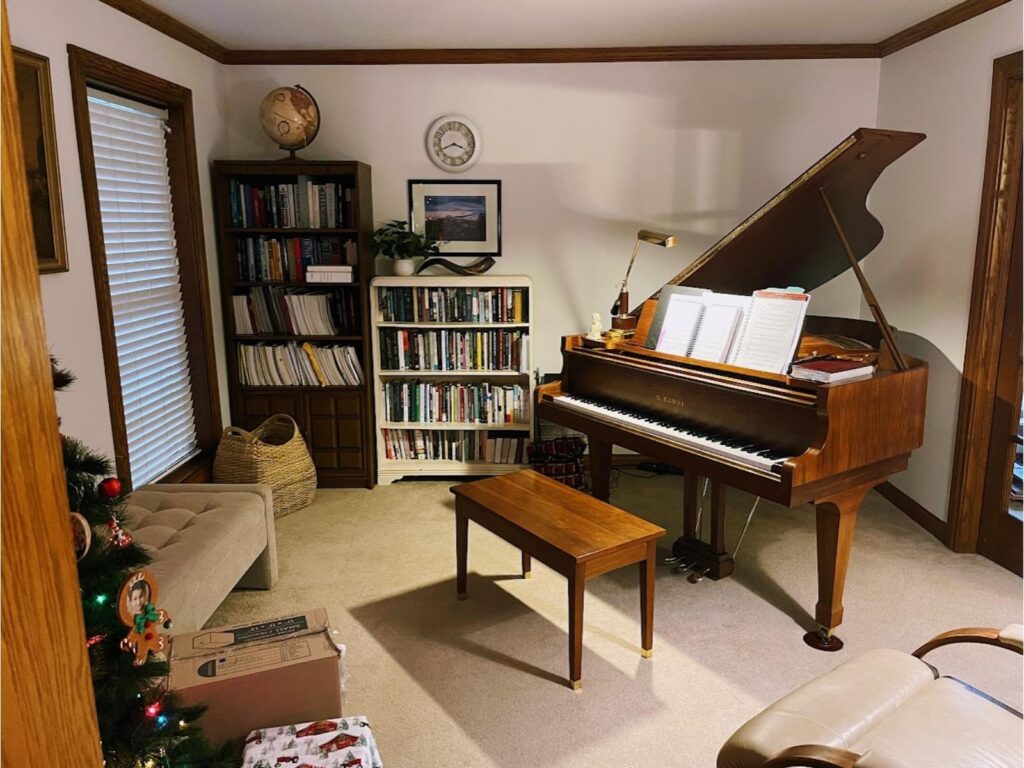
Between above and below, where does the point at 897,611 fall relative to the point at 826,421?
below

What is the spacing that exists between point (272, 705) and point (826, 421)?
1.80m

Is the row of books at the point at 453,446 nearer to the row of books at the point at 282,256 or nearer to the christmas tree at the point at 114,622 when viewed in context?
the row of books at the point at 282,256

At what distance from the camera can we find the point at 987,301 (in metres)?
3.17

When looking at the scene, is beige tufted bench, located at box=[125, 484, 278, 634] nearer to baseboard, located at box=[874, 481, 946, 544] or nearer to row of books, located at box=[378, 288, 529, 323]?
row of books, located at box=[378, 288, 529, 323]

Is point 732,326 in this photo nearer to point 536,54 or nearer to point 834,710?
point 834,710

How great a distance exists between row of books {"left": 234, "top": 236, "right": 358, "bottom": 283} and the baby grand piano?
1604 mm

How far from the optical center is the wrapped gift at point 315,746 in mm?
1705

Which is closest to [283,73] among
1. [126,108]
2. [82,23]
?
[126,108]

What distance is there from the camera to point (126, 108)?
3.33m

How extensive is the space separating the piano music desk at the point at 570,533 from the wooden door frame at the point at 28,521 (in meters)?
1.75

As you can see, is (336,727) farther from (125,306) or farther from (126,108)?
(126,108)

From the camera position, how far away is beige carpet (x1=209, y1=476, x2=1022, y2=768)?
2221 millimetres

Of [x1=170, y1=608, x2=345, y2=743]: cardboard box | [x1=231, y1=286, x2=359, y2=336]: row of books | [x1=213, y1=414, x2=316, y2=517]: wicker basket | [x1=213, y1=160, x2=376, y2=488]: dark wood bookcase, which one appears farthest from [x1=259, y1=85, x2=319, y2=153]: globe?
A: [x1=170, y1=608, x2=345, y2=743]: cardboard box

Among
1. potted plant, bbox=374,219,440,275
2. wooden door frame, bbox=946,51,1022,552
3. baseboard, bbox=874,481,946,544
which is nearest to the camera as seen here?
wooden door frame, bbox=946,51,1022,552
